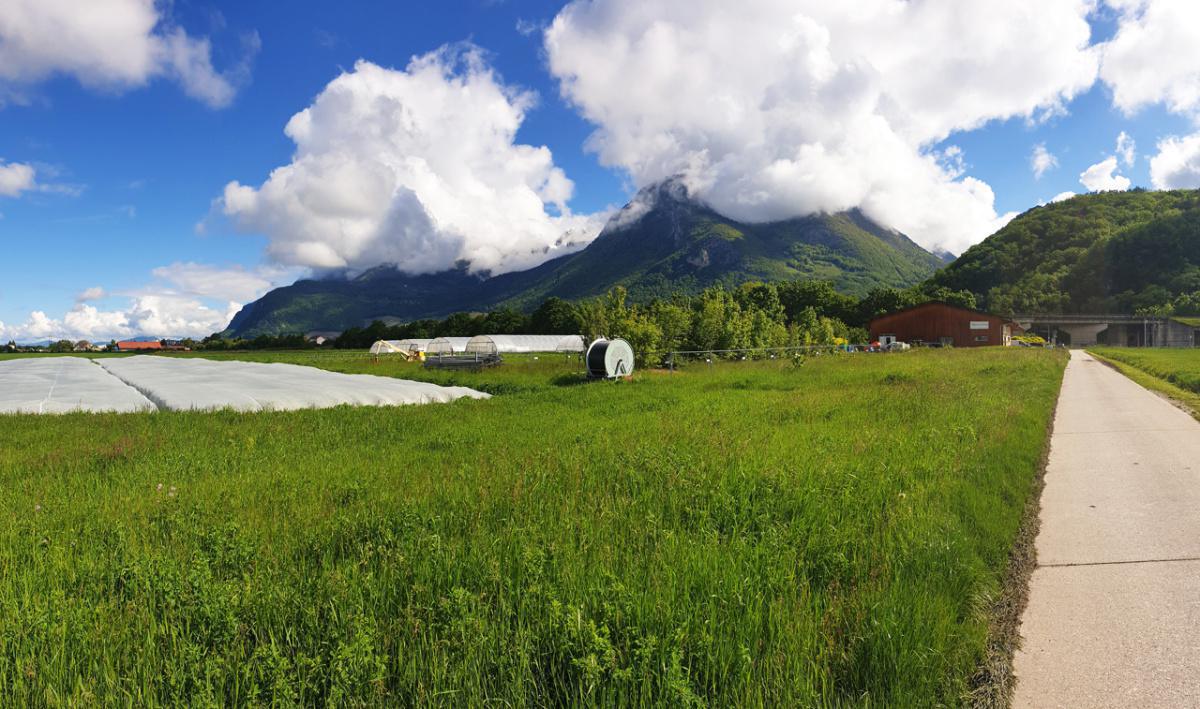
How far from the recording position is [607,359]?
28.4 meters

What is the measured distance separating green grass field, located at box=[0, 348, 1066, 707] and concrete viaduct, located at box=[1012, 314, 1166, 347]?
126 meters

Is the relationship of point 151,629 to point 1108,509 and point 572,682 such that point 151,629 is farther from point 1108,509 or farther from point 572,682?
point 1108,509

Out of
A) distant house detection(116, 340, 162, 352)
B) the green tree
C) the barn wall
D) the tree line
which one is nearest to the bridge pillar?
the tree line

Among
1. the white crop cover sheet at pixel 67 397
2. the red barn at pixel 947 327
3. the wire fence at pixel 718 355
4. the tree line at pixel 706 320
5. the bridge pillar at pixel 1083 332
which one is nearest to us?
the white crop cover sheet at pixel 67 397

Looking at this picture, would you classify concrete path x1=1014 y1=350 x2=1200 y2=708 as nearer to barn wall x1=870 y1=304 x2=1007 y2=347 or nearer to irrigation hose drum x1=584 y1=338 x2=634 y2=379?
irrigation hose drum x1=584 y1=338 x2=634 y2=379

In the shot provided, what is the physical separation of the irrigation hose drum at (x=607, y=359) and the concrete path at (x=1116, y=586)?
19.9 meters

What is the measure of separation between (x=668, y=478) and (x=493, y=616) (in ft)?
12.5

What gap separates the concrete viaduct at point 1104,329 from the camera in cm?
9869

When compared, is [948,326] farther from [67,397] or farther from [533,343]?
[67,397]

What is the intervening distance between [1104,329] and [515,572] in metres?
146

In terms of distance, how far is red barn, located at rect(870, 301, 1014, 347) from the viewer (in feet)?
256

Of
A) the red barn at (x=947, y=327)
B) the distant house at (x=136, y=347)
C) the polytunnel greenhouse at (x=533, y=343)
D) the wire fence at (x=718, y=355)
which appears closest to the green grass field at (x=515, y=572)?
the wire fence at (x=718, y=355)

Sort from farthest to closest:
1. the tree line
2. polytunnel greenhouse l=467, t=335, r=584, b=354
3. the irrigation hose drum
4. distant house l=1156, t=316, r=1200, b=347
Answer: polytunnel greenhouse l=467, t=335, r=584, b=354 < distant house l=1156, t=316, r=1200, b=347 < the tree line < the irrigation hose drum

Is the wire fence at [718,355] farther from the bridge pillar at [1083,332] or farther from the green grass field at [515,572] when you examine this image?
the bridge pillar at [1083,332]
